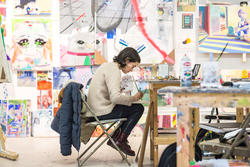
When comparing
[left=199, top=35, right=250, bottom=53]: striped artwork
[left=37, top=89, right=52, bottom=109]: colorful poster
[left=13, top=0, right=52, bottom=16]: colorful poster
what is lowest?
[left=37, top=89, right=52, bottom=109]: colorful poster

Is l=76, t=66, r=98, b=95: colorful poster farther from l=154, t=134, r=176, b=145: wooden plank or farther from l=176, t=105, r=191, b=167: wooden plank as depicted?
l=176, t=105, r=191, b=167: wooden plank

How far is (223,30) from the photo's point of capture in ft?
15.3

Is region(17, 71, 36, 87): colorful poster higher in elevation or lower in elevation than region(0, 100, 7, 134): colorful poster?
higher

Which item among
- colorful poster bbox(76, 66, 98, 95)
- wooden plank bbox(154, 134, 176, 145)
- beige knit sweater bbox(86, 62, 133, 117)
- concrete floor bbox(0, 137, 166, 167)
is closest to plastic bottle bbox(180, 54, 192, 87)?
wooden plank bbox(154, 134, 176, 145)

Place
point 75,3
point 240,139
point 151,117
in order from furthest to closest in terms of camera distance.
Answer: point 75,3, point 151,117, point 240,139

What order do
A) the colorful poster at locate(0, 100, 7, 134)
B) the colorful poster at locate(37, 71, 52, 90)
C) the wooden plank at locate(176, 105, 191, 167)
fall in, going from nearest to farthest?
the wooden plank at locate(176, 105, 191, 167)
the colorful poster at locate(0, 100, 7, 134)
the colorful poster at locate(37, 71, 52, 90)

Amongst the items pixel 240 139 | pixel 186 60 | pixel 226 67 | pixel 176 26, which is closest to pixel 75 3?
pixel 176 26

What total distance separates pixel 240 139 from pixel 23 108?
333cm

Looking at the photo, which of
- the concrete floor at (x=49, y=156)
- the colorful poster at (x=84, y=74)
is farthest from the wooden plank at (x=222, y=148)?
the colorful poster at (x=84, y=74)

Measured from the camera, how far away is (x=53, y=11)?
15.1ft

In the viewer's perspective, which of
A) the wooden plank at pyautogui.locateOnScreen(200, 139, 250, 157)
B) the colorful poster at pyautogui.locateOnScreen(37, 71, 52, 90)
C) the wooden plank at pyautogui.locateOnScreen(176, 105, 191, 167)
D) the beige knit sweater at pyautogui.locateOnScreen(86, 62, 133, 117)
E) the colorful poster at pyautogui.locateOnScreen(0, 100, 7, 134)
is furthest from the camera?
the colorful poster at pyautogui.locateOnScreen(37, 71, 52, 90)

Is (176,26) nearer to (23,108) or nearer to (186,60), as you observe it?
(23,108)

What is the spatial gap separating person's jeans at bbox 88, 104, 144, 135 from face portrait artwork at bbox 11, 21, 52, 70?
1.86 metres

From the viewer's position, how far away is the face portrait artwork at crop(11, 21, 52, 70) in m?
4.55
